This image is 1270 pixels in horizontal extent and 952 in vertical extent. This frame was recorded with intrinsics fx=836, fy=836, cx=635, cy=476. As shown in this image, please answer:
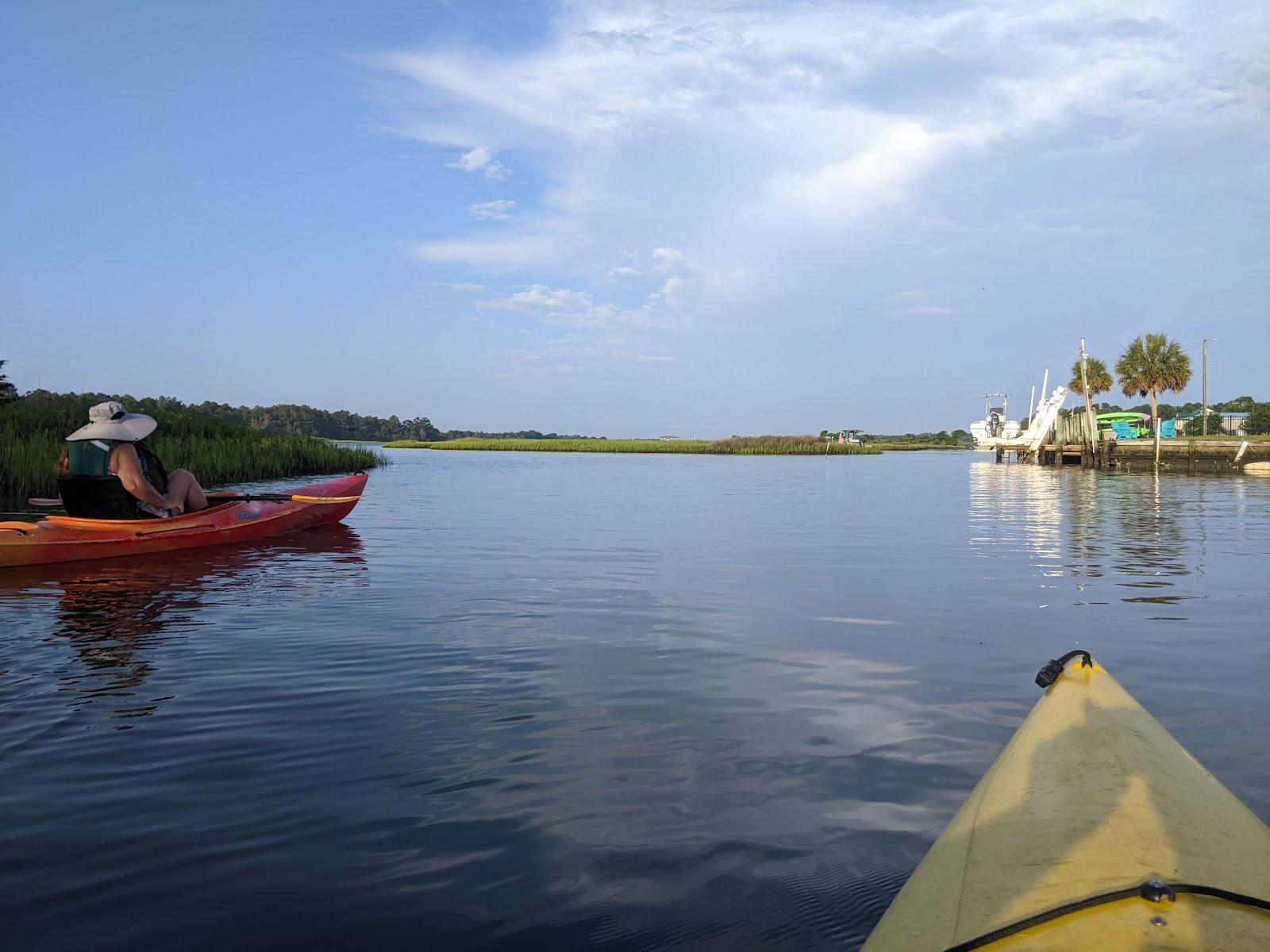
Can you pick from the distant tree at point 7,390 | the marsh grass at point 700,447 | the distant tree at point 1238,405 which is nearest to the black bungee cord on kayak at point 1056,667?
the distant tree at point 7,390

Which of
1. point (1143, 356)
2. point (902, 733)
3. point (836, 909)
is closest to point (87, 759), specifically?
point (836, 909)

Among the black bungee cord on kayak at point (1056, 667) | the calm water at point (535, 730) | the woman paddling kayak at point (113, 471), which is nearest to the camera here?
the calm water at point (535, 730)

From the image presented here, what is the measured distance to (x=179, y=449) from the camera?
955 inches

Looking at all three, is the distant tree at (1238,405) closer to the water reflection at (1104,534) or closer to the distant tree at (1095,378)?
the distant tree at (1095,378)

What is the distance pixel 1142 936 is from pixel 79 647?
26.2ft

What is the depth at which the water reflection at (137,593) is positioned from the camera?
6.21m

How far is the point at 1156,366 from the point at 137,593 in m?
61.0

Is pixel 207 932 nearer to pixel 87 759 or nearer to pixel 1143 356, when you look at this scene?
pixel 87 759

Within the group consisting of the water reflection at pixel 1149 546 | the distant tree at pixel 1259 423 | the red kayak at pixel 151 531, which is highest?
the distant tree at pixel 1259 423

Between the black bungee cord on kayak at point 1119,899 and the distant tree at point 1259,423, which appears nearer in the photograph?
the black bungee cord on kayak at point 1119,899

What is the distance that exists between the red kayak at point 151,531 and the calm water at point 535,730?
0.30 metres

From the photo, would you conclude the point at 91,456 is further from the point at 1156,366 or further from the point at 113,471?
the point at 1156,366

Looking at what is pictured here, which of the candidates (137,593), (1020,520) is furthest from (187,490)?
(1020,520)

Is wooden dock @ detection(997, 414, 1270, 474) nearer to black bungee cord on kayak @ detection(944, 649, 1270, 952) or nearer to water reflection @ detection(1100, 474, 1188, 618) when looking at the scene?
water reflection @ detection(1100, 474, 1188, 618)
